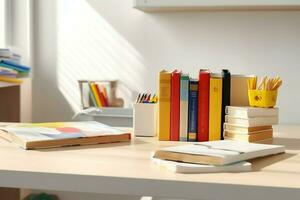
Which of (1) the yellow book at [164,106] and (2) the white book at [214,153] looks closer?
(2) the white book at [214,153]

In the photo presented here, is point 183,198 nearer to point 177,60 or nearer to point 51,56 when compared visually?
point 177,60

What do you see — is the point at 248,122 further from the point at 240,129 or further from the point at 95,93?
the point at 95,93

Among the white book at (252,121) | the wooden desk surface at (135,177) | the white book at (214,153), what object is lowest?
the wooden desk surface at (135,177)

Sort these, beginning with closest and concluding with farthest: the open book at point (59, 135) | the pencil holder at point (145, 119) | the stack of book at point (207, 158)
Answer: the stack of book at point (207, 158) < the open book at point (59, 135) < the pencil holder at point (145, 119)

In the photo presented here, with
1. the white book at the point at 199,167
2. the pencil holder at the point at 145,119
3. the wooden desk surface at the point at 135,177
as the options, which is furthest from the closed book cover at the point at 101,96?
the white book at the point at 199,167

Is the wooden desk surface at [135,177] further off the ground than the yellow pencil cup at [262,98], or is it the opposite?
the yellow pencil cup at [262,98]

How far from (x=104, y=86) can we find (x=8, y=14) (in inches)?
23.7

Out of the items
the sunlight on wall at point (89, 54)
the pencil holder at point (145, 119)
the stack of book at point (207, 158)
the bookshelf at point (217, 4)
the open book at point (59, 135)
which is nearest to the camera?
the stack of book at point (207, 158)

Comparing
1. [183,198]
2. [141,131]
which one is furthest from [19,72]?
[183,198]

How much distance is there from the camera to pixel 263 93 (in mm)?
1346

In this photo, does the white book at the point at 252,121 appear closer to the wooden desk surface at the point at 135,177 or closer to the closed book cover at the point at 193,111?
the closed book cover at the point at 193,111

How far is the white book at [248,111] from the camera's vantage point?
132cm

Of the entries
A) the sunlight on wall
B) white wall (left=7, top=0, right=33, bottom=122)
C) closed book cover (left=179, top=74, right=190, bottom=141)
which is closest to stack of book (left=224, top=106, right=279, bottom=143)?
closed book cover (left=179, top=74, right=190, bottom=141)

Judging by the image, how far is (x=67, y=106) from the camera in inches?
99.3
